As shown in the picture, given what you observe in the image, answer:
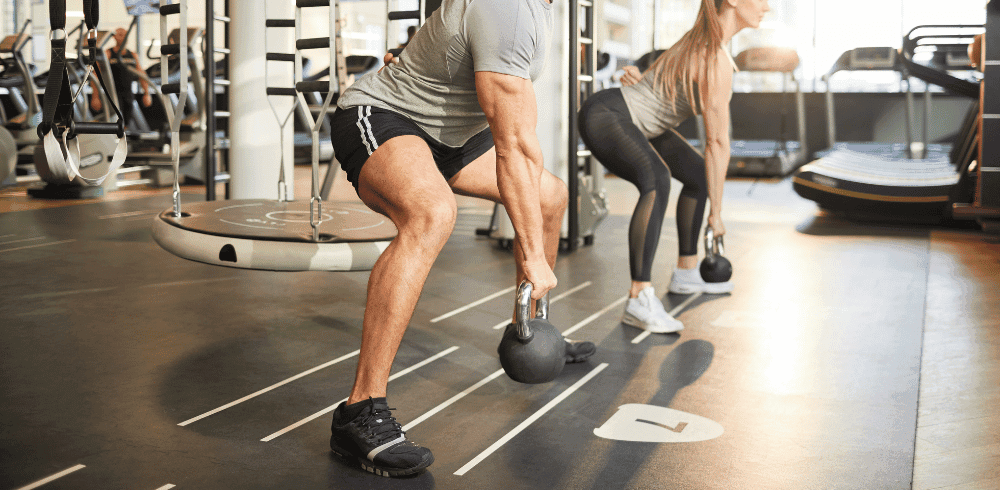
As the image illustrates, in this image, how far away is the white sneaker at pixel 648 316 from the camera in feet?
9.66

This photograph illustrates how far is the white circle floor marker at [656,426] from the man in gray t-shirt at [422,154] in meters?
0.44

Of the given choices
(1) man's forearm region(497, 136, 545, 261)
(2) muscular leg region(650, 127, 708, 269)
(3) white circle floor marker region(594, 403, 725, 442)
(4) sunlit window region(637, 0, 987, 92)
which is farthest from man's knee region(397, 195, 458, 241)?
(4) sunlit window region(637, 0, 987, 92)

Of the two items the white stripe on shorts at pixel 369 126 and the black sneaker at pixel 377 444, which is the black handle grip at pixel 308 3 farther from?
the black sneaker at pixel 377 444

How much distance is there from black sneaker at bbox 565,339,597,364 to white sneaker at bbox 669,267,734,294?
3.75 feet

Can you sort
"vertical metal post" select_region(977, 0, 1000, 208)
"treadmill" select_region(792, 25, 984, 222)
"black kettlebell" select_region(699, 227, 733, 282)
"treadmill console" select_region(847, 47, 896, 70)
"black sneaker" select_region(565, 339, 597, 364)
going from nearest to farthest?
1. "black sneaker" select_region(565, 339, 597, 364)
2. "black kettlebell" select_region(699, 227, 733, 282)
3. "vertical metal post" select_region(977, 0, 1000, 208)
4. "treadmill" select_region(792, 25, 984, 222)
5. "treadmill console" select_region(847, 47, 896, 70)

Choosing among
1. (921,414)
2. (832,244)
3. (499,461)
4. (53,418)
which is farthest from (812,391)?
(832,244)

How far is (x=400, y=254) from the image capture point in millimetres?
1740

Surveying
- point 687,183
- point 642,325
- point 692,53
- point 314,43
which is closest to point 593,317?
point 642,325

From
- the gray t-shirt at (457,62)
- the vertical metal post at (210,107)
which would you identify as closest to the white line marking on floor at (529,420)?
the gray t-shirt at (457,62)

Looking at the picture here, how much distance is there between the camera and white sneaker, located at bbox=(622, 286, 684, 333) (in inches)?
116

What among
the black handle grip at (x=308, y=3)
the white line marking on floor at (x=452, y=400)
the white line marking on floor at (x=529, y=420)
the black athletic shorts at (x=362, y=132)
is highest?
the black handle grip at (x=308, y=3)

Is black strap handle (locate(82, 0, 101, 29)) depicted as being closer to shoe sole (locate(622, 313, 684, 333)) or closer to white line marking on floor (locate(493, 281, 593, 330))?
white line marking on floor (locate(493, 281, 593, 330))

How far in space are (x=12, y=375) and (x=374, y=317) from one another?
124 centimetres

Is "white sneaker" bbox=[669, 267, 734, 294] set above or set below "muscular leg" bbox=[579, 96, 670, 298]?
below
